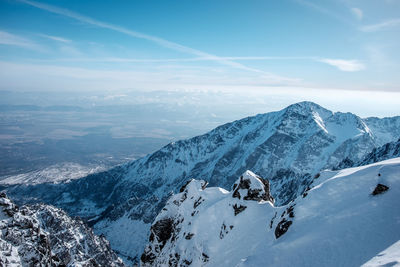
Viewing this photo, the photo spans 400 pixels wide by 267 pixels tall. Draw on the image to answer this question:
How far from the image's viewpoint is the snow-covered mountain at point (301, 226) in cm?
1834

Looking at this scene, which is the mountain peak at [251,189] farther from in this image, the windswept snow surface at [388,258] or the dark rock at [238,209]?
the windswept snow surface at [388,258]

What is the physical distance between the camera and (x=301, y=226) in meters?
24.1

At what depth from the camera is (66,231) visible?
91.4m

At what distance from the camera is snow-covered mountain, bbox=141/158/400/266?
1834 cm

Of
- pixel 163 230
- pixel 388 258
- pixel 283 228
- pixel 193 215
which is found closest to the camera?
pixel 388 258

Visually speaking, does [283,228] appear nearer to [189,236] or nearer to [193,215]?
[189,236]

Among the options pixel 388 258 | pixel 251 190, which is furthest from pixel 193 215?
pixel 388 258

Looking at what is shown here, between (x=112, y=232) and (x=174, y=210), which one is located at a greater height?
(x=174, y=210)

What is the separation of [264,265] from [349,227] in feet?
28.6

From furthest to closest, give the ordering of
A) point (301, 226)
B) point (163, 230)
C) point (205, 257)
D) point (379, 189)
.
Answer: point (163, 230) < point (205, 257) < point (301, 226) < point (379, 189)

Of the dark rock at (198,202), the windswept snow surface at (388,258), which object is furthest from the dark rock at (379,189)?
the dark rock at (198,202)

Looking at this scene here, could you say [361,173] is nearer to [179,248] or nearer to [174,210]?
[179,248]

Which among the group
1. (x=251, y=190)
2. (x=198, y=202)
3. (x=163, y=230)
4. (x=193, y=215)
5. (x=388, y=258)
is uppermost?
(x=388, y=258)

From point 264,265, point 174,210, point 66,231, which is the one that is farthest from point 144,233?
point 264,265
